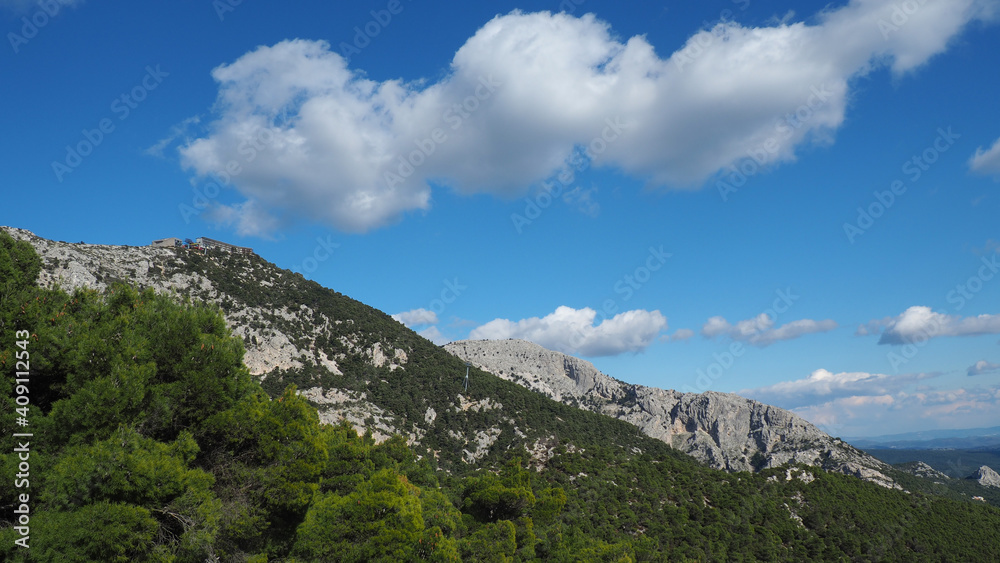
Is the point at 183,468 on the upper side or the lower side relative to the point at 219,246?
lower

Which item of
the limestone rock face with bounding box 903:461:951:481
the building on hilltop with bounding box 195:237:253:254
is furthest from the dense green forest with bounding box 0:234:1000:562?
the limestone rock face with bounding box 903:461:951:481

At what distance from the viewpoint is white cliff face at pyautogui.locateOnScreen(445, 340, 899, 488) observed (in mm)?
116438

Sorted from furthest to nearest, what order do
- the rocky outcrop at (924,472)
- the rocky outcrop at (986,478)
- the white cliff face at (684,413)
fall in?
the rocky outcrop at (986,478) < the rocky outcrop at (924,472) < the white cliff face at (684,413)

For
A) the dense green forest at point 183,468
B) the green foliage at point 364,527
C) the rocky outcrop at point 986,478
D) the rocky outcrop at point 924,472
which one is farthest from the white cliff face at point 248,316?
the rocky outcrop at point 986,478

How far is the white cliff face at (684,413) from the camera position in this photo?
116438 mm

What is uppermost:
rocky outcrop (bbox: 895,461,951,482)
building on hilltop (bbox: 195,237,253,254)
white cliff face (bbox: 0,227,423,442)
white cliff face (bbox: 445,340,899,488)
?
building on hilltop (bbox: 195,237,253,254)

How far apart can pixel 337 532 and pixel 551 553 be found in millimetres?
13833

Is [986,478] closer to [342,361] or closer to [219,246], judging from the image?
[342,361]

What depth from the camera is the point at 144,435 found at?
1544cm

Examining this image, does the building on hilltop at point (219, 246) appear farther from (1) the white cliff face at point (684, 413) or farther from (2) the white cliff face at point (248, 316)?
(1) the white cliff face at point (684, 413)

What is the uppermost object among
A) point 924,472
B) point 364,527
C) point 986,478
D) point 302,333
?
point 302,333

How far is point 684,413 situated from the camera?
13612cm

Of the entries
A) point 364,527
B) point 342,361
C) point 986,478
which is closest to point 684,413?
point 342,361

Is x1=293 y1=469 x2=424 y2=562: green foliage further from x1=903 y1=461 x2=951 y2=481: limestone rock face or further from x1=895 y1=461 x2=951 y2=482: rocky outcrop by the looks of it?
x1=903 y1=461 x2=951 y2=481: limestone rock face
